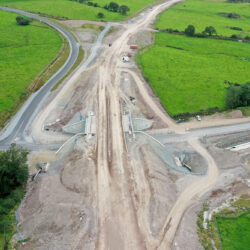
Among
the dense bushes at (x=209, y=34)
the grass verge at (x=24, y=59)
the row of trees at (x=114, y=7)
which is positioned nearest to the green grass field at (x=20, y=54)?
the grass verge at (x=24, y=59)

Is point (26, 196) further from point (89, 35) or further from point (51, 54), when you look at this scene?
point (89, 35)

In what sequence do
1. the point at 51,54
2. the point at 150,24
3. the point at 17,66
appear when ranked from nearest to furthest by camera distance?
the point at 17,66, the point at 51,54, the point at 150,24

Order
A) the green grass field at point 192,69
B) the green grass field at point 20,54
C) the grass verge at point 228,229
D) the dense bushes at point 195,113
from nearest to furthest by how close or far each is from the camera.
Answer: the grass verge at point 228,229, the dense bushes at point 195,113, the green grass field at point 192,69, the green grass field at point 20,54

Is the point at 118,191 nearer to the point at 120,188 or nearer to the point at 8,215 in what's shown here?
the point at 120,188

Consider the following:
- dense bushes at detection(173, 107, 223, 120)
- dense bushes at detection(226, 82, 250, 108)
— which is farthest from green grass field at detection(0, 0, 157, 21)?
dense bushes at detection(173, 107, 223, 120)

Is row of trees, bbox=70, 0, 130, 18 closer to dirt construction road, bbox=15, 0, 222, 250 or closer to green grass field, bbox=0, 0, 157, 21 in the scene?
green grass field, bbox=0, 0, 157, 21

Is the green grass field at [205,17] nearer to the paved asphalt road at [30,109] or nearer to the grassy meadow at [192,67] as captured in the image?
the grassy meadow at [192,67]

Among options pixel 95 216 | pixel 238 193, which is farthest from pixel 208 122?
pixel 95 216
